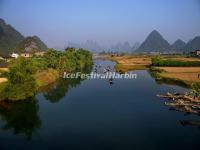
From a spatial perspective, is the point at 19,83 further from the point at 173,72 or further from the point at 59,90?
the point at 173,72

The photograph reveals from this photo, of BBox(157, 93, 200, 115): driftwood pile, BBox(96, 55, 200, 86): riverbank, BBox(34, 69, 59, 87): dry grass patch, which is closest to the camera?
BBox(157, 93, 200, 115): driftwood pile

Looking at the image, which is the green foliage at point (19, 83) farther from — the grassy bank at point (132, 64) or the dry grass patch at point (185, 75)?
the grassy bank at point (132, 64)

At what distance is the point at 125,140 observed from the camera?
25812 mm

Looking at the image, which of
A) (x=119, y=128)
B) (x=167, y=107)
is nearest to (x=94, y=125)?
(x=119, y=128)

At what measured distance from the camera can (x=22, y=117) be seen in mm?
34344

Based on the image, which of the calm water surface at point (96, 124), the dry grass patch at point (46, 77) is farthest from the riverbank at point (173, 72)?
the dry grass patch at point (46, 77)

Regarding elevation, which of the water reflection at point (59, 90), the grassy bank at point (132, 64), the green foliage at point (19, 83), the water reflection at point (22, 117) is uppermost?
the grassy bank at point (132, 64)

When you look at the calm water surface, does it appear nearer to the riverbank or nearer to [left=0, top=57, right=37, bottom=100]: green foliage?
[left=0, top=57, right=37, bottom=100]: green foliage

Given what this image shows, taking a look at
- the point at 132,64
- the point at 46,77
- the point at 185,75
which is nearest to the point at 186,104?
the point at 185,75

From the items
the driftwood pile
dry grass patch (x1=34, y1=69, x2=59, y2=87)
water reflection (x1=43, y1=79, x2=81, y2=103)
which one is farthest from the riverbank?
dry grass patch (x1=34, y1=69, x2=59, y2=87)

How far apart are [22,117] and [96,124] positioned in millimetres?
9738

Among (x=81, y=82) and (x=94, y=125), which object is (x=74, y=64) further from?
(x=94, y=125)

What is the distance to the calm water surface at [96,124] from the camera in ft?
82.8

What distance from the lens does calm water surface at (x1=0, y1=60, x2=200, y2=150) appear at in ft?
82.8
